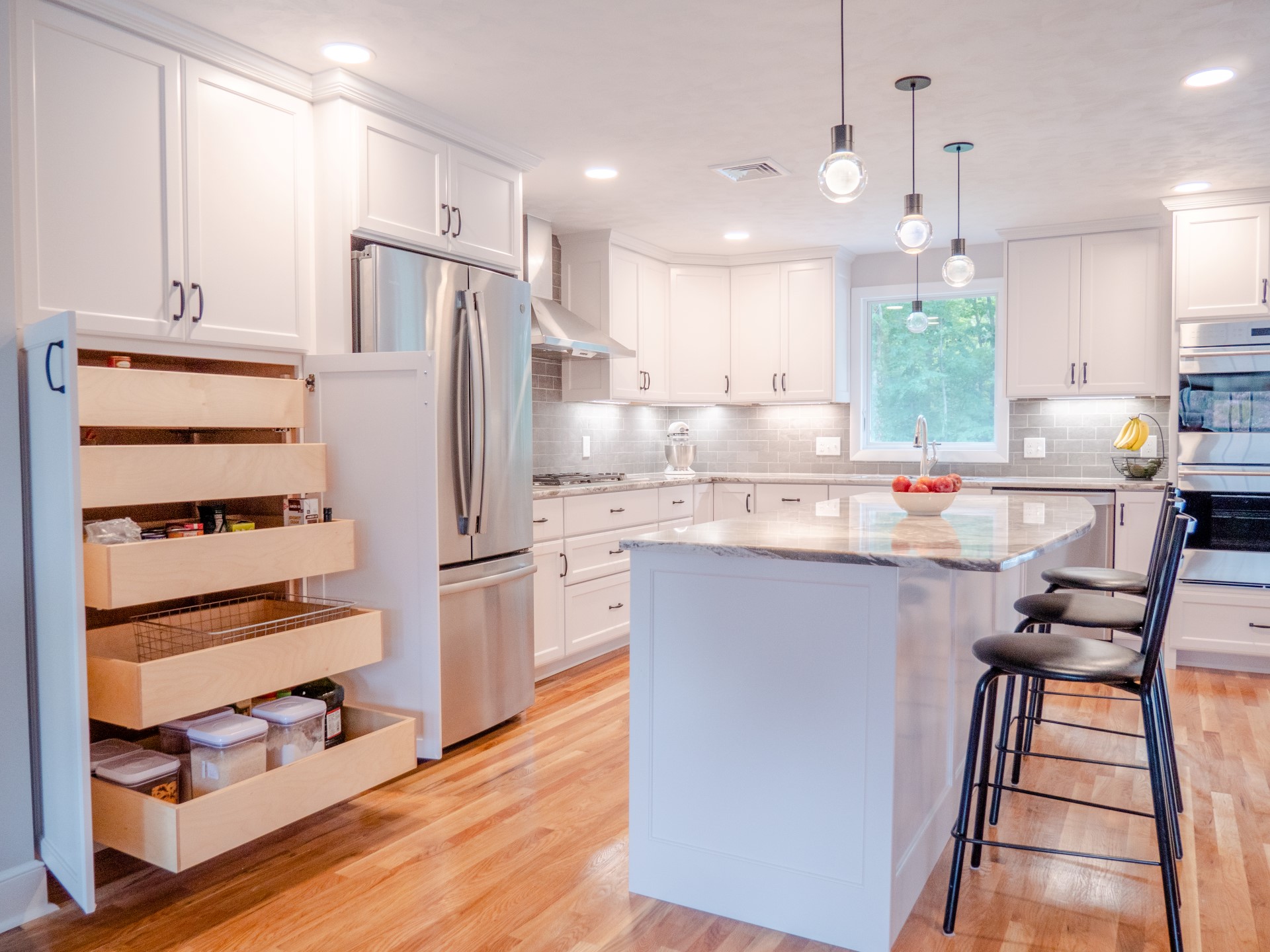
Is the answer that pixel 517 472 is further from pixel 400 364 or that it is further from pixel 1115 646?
pixel 1115 646

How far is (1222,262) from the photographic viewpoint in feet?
14.5

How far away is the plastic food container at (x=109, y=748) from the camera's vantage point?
2365 mm

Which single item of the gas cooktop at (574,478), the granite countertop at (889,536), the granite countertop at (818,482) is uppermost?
the gas cooktop at (574,478)

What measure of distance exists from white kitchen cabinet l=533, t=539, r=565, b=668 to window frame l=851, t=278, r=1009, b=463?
2.54m

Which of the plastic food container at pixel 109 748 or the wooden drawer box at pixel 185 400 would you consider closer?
the wooden drawer box at pixel 185 400

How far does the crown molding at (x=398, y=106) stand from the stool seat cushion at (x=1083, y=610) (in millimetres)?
2582

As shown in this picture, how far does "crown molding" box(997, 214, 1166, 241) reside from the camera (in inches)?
188

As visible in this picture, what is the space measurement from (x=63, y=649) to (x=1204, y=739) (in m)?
3.79

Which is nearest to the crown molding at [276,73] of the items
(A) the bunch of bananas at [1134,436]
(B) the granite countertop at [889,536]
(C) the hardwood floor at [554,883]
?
(B) the granite countertop at [889,536]

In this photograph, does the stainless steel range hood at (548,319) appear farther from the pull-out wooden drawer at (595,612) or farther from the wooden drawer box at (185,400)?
the wooden drawer box at (185,400)

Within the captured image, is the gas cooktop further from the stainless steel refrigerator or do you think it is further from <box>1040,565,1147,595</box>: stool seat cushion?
<box>1040,565,1147,595</box>: stool seat cushion

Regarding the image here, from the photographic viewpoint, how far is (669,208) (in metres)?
4.64

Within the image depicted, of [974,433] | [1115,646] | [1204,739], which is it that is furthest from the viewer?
[974,433]

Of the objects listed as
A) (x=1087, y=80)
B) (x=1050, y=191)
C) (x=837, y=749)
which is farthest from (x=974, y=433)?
(x=837, y=749)
